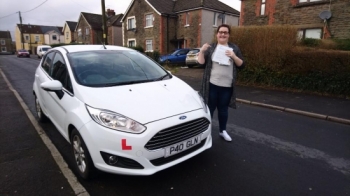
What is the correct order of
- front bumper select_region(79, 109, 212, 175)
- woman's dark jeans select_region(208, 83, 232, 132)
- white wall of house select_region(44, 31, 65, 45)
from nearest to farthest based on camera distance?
front bumper select_region(79, 109, 212, 175) < woman's dark jeans select_region(208, 83, 232, 132) < white wall of house select_region(44, 31, 65, 45)

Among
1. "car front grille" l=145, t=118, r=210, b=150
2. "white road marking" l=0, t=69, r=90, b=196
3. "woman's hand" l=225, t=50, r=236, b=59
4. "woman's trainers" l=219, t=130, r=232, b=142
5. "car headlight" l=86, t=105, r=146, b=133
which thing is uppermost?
"woman's hand" l=225, t=50, r=236, b=59

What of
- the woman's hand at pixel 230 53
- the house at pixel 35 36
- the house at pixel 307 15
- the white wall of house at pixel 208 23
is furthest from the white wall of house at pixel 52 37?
the woman's hand at pixel 230 53

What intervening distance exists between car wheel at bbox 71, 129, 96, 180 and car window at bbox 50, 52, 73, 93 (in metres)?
0.66

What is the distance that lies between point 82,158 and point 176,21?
26.1m

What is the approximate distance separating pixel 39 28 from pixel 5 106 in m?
81.9

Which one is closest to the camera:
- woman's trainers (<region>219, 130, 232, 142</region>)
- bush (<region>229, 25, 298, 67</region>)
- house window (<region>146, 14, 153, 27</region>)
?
woman's trainers (<region>219, 130, 232, 142</region>)

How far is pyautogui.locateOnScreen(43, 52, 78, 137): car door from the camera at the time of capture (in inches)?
124

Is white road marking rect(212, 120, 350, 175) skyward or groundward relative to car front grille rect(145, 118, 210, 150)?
groundward

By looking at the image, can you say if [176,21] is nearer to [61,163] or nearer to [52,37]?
[61,163]

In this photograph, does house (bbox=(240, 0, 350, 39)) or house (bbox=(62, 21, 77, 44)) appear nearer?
house (bbox=(240, 0, 350, 39))

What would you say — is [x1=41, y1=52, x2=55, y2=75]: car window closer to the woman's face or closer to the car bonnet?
the car bonnet

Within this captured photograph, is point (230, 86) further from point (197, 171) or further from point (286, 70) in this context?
point (286, 70)

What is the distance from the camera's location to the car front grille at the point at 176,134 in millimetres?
2533

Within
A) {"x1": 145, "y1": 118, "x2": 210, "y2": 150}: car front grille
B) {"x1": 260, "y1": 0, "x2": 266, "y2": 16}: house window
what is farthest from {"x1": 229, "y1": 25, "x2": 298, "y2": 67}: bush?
{"x1": 260, "y1": 0, "x2": 266, "y2": 16}: house window
